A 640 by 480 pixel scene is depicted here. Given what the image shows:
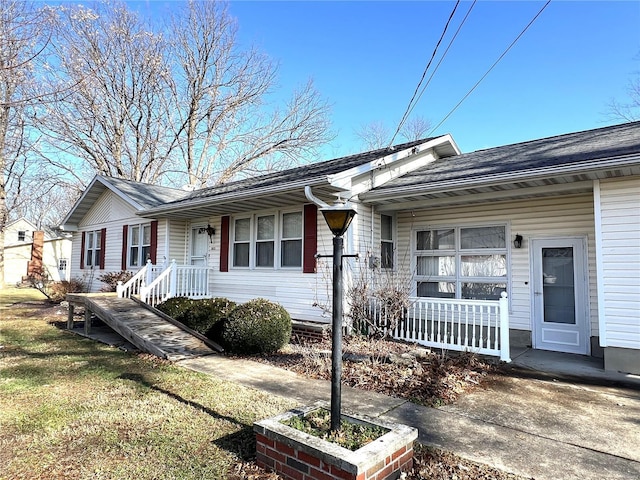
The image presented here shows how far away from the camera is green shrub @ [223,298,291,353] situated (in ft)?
23.0

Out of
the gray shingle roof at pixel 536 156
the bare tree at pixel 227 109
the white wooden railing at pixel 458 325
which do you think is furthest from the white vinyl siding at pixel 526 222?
the bare tree at pixel 227 109

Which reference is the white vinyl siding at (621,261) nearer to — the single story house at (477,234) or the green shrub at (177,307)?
the single story house at (477,234)

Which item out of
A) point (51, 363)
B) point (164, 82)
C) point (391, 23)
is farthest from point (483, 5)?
point (164, 82)

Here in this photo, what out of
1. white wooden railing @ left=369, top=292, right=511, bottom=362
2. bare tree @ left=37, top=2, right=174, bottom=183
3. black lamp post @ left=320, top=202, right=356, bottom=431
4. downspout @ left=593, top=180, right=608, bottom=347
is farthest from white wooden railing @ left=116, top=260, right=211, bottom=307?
bare tree @ left=37, top=2, right=174, bottom=183

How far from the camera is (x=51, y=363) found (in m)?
6.43

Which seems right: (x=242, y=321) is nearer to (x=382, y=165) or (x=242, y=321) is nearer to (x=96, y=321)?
(x=382, y=165)

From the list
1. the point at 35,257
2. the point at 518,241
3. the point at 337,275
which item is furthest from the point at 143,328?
the point at 35,257

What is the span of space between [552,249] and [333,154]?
19.8 metres

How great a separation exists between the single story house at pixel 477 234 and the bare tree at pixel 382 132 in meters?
17.3

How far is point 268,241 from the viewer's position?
9.66 meters

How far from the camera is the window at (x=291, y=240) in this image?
9039 millimetres

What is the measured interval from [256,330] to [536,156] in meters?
6.10

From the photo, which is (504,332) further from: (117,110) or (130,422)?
(117,110)

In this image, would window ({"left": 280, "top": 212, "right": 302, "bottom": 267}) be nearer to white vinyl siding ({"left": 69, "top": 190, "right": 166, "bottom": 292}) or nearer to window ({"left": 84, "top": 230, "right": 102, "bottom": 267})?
white vinyl siding ({"left": 69, "top": 190, "right": 166, "bottom": 292})
